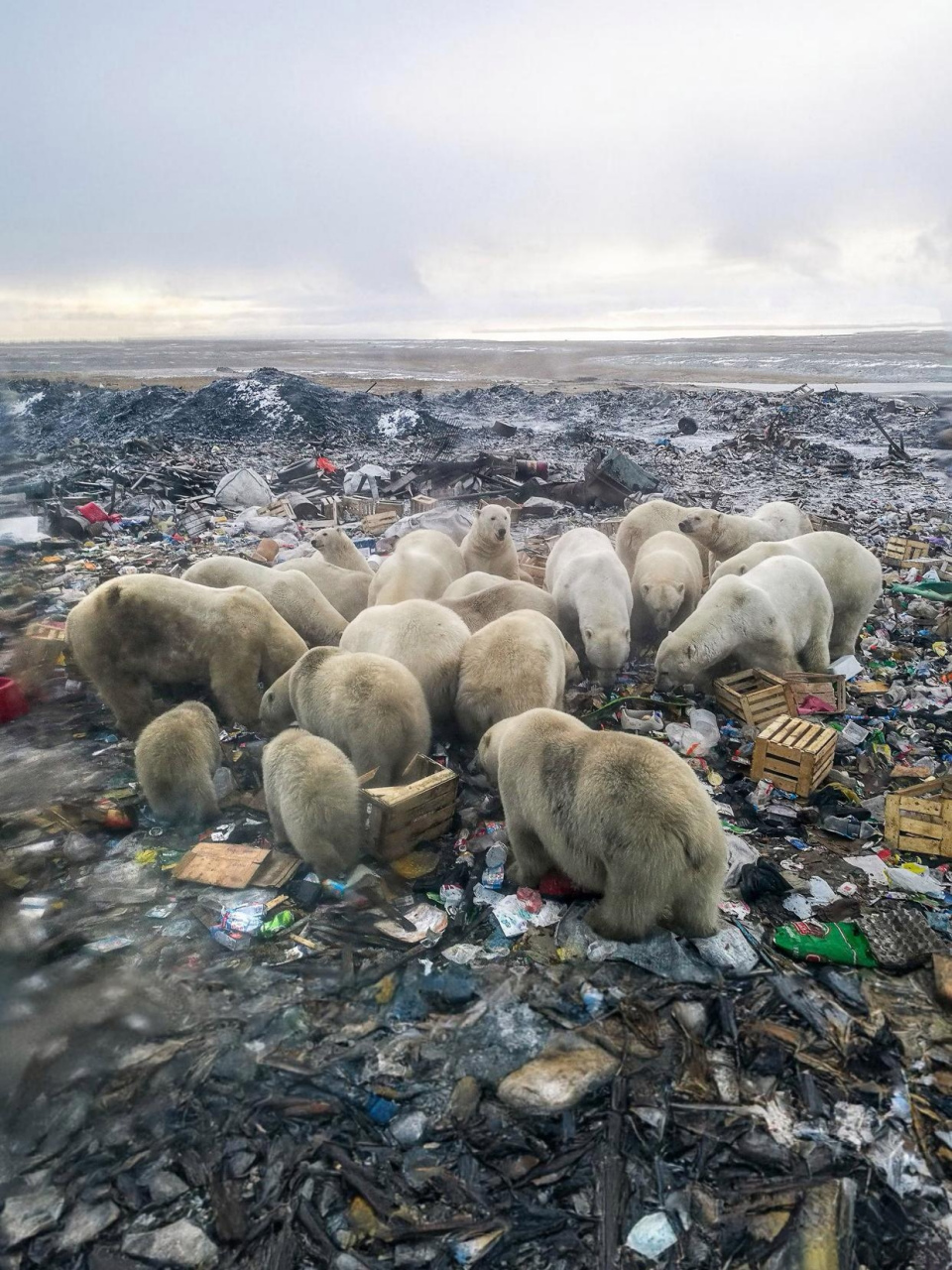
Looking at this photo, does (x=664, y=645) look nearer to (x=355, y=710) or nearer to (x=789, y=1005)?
(x=355, y=710)

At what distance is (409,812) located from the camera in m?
5.07

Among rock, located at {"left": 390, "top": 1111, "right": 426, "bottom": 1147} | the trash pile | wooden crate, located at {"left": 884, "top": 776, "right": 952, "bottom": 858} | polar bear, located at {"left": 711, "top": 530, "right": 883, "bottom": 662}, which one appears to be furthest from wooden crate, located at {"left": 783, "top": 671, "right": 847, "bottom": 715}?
rock, located at {"left": 390, "top": 1111, "right": 426, "bottom": 1147}

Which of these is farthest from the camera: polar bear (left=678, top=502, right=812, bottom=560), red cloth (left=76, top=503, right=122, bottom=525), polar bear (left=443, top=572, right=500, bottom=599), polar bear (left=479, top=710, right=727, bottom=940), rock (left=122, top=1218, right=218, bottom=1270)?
red cloth (left=76, top=503, right=122, bottom=525)

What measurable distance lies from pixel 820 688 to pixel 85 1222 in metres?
6.87

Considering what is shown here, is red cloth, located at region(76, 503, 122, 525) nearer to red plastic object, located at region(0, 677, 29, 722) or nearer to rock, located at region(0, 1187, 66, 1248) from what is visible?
red plastic object, located at region(0, 677, 29, 722)

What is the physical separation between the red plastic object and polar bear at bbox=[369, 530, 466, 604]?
3651 mm

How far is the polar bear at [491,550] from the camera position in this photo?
10164 millimetres

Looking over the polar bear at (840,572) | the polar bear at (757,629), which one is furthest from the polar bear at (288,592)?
the polar bear at (840,572)

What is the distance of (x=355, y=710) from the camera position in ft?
18.1

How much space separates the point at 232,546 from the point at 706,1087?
11.7 metres

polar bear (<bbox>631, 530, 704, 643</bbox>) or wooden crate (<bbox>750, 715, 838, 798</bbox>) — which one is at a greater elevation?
polar bear (<bbox>631, 530, 704, 643</bbox>)

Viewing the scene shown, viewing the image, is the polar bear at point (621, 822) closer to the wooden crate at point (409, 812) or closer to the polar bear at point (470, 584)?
the wooden crate at point (409, 812)

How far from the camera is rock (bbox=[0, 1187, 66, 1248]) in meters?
3.01

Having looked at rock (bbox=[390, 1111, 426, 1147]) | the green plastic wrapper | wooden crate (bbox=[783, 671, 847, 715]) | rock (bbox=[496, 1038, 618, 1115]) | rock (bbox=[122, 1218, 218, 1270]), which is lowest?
rock (bbox=[390, 1111, 426, 1147])
